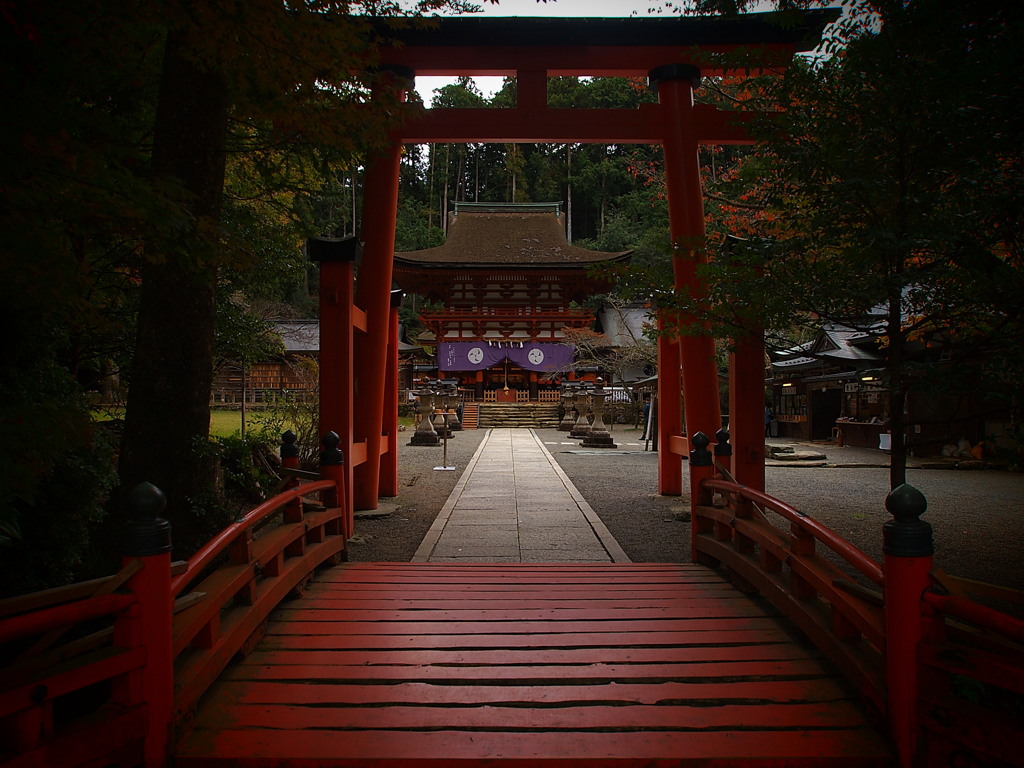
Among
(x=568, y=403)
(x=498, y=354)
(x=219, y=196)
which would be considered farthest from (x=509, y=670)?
(x=498, y=354)

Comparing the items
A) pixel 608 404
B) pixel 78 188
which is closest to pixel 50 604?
pixel 78 188

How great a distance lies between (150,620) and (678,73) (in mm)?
6776

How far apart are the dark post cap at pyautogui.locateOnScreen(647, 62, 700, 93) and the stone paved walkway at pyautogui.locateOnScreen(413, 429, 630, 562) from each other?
467 cm

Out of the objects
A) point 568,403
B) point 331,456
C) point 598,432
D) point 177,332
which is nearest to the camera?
point 177,332

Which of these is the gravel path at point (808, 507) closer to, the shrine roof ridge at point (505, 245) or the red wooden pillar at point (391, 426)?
the red wooden pillar at point (391, 426)

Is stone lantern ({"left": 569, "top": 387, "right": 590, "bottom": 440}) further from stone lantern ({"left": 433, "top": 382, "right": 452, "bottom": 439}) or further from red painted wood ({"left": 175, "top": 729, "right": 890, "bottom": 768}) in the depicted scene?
red painted wood ({"left": 175, "top": 729, "right": 890, "bottom": 768})

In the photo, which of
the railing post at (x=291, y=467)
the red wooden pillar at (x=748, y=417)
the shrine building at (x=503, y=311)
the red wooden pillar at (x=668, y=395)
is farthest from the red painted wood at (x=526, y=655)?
the shrine building at (x=503, y=311)

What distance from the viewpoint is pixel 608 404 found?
24000mm

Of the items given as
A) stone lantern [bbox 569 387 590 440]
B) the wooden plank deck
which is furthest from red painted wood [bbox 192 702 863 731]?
stone lantern [bbox 569 387 590 440]

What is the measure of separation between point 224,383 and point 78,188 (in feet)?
93.6

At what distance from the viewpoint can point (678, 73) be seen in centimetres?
666

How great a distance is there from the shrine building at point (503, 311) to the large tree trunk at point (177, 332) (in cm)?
2210

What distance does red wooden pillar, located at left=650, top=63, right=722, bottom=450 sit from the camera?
6484mm

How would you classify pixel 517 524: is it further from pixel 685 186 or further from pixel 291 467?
pixel 685 186
